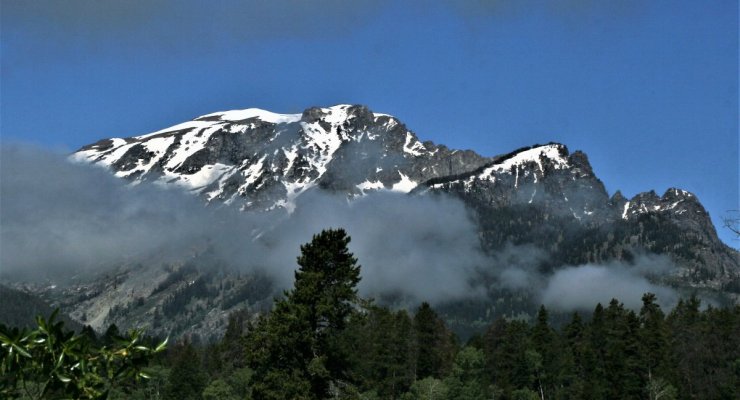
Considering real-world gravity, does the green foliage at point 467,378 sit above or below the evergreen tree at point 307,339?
below

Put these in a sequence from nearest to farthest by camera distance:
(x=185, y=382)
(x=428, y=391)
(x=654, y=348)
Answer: (x=428, y=391) < (x=654, y=348) < (x=185, y=382)

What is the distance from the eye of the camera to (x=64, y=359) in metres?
8.66

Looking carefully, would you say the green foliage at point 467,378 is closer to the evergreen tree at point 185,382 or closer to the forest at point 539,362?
the forest at point 539,362

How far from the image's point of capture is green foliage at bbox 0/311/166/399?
8.48 meters

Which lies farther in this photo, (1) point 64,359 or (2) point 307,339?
(2) point 307,339

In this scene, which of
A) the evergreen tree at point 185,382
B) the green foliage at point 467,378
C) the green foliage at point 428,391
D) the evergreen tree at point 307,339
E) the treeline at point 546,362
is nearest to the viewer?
the evergreen tree at point 307,339

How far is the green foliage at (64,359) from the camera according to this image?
8484mm

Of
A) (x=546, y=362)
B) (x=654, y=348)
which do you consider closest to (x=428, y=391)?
(x=546, y=362)

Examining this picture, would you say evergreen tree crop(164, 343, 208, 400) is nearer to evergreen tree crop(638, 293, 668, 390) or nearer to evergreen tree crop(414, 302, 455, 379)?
evergreen tree crop(414, 302, 455, 379)

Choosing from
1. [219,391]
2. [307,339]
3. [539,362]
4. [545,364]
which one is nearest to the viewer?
[307,339]

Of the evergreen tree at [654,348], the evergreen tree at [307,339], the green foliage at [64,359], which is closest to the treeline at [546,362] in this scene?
the evergreen tree at [654,348]

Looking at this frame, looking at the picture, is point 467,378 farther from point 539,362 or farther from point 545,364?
point 545,364

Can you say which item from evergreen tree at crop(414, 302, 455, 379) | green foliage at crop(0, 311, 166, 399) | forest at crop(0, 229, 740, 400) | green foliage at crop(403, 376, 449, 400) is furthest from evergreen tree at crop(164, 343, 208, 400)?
green foliage at crop(0, 311, 166, 399)

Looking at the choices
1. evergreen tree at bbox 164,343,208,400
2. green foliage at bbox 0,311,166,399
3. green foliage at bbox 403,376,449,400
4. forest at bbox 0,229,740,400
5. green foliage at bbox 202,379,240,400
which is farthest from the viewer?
evergreen tree at bbox 164,343,208,400
